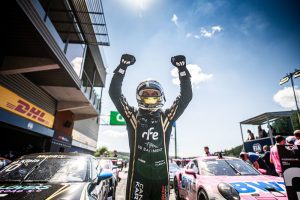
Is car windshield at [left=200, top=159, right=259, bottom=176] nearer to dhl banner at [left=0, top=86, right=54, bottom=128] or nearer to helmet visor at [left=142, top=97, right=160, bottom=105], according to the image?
helmet visor at [left=142, top=97, right=160, bottom=105]

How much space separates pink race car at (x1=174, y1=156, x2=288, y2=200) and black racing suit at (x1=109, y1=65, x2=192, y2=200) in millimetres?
1935

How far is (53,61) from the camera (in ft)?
23.6

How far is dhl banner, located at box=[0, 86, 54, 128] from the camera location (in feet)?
22.8

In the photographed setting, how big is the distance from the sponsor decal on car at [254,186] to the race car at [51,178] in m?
2.46

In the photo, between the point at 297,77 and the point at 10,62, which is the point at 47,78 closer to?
the point at 10,62

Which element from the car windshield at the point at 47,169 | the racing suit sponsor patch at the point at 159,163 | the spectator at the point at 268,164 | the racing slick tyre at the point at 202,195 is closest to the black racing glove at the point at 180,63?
the racing suit sponsor patch at the point at 159,163

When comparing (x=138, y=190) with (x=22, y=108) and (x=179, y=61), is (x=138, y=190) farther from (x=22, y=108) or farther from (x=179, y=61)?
(x=22, y=108)

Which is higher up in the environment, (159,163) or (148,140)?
(148,140)

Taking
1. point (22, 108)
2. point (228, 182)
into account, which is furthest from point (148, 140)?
point (22, 108)

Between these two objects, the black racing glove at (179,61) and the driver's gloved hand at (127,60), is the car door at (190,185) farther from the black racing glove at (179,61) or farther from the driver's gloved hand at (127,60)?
the driver's gloved hand at (127,60)

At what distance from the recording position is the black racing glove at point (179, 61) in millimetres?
2688

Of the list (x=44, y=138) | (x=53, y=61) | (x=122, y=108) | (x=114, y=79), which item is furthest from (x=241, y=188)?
(x=44, y=138)

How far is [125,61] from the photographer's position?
268cm

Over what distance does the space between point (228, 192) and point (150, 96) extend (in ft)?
8.06
